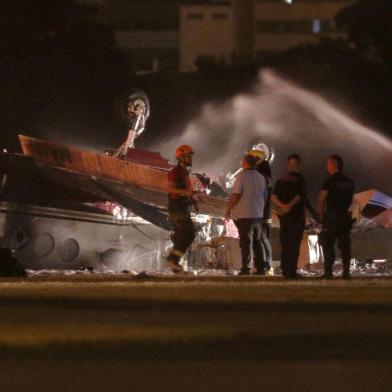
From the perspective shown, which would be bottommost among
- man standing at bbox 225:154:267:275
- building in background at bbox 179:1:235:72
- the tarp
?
man standing at bbox 225:154:267:275

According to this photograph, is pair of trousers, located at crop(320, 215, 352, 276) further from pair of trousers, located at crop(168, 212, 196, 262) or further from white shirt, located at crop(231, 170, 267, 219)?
pair of trousers, located at crop(168, 212, 196, 262)

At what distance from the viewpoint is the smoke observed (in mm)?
30650

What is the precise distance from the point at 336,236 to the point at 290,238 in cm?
57

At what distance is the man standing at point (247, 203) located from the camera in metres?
15.9

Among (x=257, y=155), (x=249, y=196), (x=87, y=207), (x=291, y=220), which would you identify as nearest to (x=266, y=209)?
(x=257, y=155)

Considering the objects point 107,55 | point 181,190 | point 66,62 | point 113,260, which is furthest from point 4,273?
point 107,55

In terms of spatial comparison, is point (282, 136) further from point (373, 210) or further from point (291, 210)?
point (291, 210)

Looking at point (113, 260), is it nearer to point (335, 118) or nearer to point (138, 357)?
point (138, 357)

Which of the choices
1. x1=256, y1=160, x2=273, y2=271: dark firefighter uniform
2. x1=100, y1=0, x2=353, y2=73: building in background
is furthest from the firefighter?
x1=100, y1=0, x2=353, y2=73: building in background

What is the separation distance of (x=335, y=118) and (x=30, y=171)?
1886 cm

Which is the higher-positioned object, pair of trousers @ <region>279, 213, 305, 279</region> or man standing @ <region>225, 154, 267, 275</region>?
man standing @ <region>225, 154, 267, 275</region>

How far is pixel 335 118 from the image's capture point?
124ft

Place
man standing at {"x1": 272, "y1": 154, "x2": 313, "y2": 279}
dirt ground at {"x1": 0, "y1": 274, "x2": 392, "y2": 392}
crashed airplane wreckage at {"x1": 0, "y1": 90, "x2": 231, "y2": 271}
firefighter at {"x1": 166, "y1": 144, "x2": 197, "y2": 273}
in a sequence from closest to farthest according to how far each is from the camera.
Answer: dirt ground at {"x1": 0, "y1": 274, "x2": 392, "y2": 392}, man standing at {"x1": 272, "y1": 154, "x2": 313, "y2": 279}, firefighter at {"x1": 166, "y1": 144, "x2": 197, "y2": 273}, crashed airplane wreckage at {"x1": 0, "y1": 90, "x2": 231, "y2": 271}

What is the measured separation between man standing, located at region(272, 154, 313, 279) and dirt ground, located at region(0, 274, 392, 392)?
8.86ft
